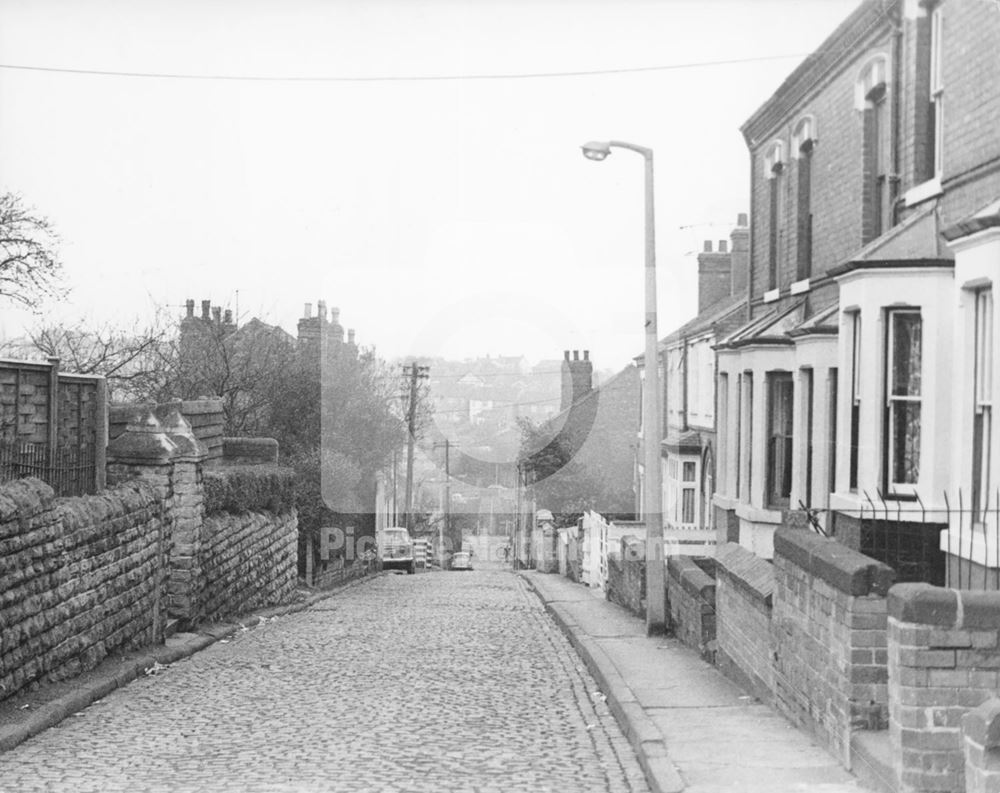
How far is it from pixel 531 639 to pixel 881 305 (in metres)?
6.51

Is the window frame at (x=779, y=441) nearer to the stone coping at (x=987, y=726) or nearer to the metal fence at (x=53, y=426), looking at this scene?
the metal fence at (x=53, y=426)

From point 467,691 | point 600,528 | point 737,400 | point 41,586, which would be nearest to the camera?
point 41,586

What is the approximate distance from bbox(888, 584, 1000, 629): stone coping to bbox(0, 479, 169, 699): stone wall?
6.27 metres

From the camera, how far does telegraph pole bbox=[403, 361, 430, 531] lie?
44.8 m

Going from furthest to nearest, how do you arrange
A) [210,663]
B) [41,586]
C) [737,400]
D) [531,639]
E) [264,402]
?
[264,402] < [737,400] < [531,639] < [210,663] < [41,586]

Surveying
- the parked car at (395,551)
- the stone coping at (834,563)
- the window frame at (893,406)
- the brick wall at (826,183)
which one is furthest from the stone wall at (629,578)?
the parked car at (395,551)

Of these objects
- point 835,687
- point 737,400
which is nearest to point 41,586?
point 835,687

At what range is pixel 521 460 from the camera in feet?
160

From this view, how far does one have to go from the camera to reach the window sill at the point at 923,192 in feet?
37.9

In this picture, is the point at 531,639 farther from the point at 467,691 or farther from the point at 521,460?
the point at 521,460

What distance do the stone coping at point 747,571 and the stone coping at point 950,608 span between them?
2918 mm

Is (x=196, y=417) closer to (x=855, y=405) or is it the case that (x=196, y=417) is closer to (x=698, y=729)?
(x=855, y=405)

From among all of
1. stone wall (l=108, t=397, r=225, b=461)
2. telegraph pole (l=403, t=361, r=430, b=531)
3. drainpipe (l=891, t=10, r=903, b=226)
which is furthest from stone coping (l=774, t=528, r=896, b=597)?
telegraph pole (l=403, t=361, r=430, b=531)

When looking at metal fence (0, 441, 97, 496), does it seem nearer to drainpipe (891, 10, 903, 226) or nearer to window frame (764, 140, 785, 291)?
drainpipe (891, 10, 903, 226)
